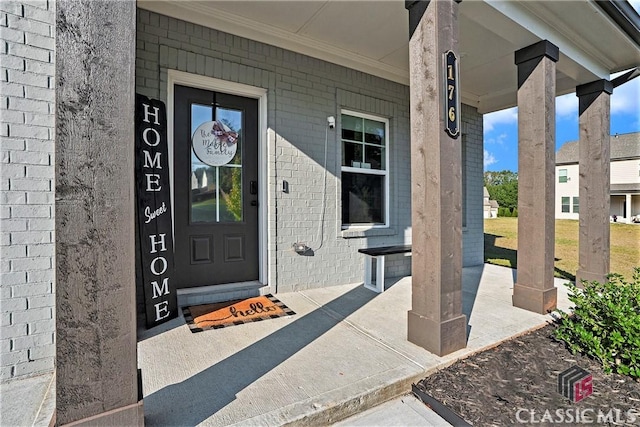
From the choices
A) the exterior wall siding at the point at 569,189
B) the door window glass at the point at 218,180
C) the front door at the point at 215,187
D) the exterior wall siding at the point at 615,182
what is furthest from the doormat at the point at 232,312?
the exterior wall siding at the point at 569,189

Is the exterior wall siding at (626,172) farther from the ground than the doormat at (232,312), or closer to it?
farther from the ground

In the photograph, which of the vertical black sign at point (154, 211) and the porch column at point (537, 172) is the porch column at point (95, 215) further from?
the porch column at point (537, 172)

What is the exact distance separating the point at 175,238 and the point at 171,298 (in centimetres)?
66

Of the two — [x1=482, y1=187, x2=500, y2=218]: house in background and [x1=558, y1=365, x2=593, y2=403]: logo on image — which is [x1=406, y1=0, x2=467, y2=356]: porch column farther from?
[x1=482, y1=187, x2=500, y2=218]: house in background

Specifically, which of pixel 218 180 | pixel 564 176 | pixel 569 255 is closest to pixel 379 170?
pixel 218 180

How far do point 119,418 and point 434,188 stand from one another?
7.02 ft

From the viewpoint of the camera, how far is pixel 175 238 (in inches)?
128

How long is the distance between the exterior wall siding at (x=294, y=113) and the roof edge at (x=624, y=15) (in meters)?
2.38

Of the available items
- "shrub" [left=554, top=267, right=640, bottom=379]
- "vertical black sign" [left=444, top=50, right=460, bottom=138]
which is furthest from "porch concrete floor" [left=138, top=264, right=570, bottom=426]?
"vertical black sign" [left=444, top=50, right=460, bottom=138]

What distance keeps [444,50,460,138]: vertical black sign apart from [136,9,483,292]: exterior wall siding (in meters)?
1.90

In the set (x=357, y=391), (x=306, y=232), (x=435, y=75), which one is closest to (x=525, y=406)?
(x=357, y=391)

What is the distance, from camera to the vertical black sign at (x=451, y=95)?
227 centimetres

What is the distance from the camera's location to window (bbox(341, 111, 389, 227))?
4.34 m

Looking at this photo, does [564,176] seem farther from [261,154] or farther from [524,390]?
[524,390]
